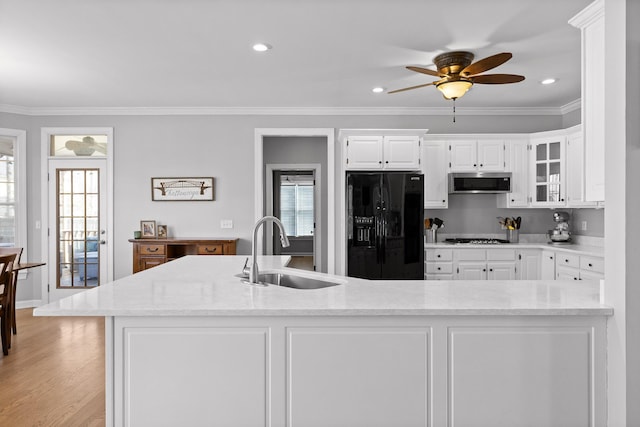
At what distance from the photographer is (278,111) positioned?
534cm

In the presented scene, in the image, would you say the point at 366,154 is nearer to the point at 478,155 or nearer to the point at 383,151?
the point at 383,151

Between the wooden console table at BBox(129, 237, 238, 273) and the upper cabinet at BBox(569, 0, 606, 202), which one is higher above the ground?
the upper cabinet at BBox(569, 0, 606, 202)

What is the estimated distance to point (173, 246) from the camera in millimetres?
5141

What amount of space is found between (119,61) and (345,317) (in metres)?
3.36

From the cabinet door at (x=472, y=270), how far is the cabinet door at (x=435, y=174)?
2.61 feet

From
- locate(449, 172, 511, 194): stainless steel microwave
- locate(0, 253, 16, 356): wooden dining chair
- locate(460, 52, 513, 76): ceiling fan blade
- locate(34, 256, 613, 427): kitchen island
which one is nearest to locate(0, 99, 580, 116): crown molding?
locate(449, 172, 511, 194): stainless steel microwave

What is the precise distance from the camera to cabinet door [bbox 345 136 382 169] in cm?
502

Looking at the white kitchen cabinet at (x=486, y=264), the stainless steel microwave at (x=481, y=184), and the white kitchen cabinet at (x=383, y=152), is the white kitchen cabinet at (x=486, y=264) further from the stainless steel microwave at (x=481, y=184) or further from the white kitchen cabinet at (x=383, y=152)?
the white kitchen cabinet at (x=383, y=152)

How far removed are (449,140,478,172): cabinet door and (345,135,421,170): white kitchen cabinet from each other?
1.68 feet

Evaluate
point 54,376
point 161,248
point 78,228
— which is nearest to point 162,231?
point 161,248

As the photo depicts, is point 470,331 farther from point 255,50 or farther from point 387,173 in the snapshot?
point 387,173

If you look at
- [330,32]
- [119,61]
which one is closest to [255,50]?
[330,32]

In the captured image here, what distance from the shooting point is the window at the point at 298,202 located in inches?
403

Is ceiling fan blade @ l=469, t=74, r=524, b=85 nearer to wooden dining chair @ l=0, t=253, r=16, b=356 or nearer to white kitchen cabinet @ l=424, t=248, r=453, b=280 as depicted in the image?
white kitchen cabinet @ l=424, t=248, r=453, b=280
